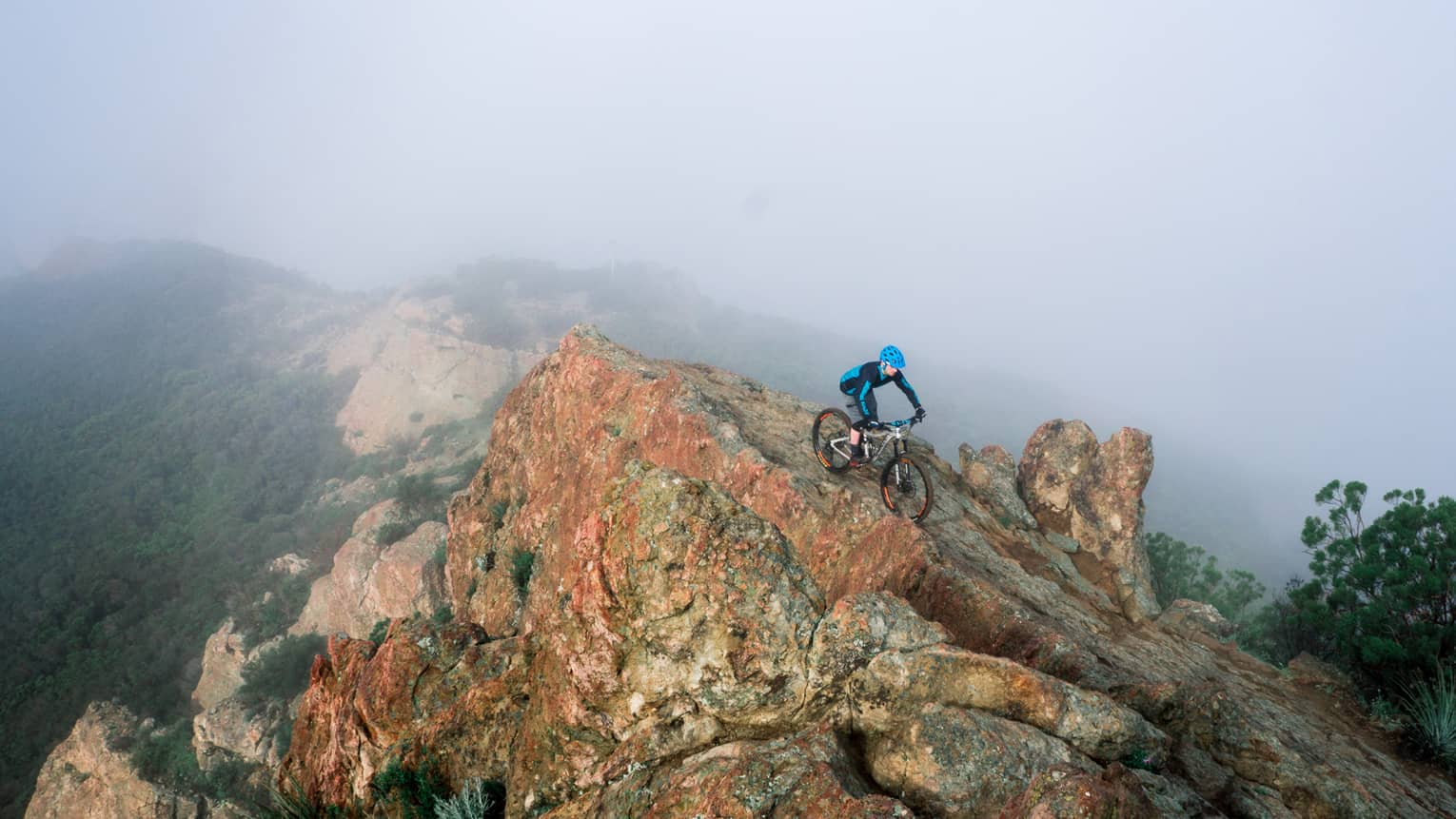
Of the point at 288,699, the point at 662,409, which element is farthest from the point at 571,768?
the point at 288,699

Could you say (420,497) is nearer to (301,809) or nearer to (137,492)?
(301,809)

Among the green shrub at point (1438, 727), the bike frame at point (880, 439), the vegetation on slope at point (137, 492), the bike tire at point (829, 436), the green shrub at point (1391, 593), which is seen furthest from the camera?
the vegetation on slope at point (137, 492)

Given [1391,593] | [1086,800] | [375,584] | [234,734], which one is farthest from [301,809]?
[234,734]

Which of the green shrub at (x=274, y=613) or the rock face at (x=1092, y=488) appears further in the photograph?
the green shrub at (x=274, y=613)

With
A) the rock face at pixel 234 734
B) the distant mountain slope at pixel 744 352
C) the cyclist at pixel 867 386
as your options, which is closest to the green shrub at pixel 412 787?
the cyclist at pixel 867 386

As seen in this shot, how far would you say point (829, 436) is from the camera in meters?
15.9

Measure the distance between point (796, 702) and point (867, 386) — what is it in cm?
888

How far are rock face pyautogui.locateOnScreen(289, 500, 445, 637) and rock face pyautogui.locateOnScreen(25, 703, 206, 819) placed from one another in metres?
10.4

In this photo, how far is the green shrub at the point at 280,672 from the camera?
3872 cm

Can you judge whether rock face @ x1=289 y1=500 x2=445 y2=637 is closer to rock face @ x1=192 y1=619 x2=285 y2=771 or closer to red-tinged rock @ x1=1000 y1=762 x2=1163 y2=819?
rock face @ x1=192 y1=619 x2=285 y2=771

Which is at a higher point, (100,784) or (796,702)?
(796,702)

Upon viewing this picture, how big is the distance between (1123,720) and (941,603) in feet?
12.0

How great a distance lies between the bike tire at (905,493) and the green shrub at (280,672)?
138 ft

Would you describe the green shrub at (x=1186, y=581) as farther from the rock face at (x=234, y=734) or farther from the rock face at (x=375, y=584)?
the rock face at (x=234, y=734)
